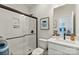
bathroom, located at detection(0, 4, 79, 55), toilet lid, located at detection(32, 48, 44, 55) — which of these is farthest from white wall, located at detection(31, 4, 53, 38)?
toilet lid, located at detection(32, 48, 44, 55)

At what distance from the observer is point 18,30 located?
142 centimetres

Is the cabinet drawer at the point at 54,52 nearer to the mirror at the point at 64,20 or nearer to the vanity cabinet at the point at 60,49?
the vanity cabinet at the point at 60,49

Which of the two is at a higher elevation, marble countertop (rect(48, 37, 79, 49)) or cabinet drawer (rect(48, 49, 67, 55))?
marble countertop (rect(48, 37, 79, 49))

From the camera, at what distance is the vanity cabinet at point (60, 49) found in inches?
53.2

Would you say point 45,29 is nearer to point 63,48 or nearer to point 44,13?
point 44,13

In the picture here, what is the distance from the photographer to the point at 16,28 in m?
1.40

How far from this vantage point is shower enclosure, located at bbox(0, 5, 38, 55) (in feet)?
4.15

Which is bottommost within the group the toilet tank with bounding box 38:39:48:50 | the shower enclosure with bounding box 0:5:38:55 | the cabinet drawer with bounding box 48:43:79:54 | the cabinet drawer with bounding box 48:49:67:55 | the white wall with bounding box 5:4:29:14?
the cabinet drawer with bounding box 48:49:67:55

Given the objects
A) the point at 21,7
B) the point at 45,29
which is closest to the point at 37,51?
the point at 45,29

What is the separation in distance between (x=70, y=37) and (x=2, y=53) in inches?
42.9

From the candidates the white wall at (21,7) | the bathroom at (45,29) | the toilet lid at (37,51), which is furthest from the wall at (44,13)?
the toilet lid at (37,51)

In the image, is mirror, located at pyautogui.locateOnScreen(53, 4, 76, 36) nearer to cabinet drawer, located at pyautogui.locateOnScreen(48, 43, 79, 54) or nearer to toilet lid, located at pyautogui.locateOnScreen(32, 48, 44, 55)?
cabinet drawer, located at pyautogui.locateOnScreen(48, 43, 79, 54)
